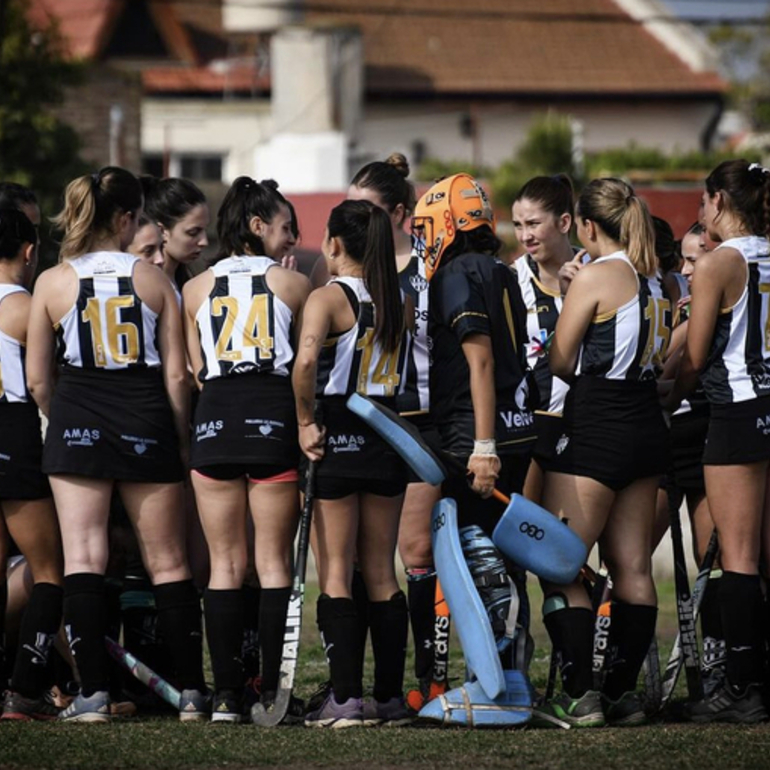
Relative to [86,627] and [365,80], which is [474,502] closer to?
[86,627]

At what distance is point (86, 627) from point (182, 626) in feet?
1.27

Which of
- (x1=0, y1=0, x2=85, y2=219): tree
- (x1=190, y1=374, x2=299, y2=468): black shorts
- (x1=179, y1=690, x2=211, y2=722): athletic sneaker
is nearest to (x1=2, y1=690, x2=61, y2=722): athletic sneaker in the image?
(x1=179, y1=690, x2=211, y2=722): athletic sneaker

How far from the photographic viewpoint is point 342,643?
6.70m

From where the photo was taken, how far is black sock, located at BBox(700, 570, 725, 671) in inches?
284

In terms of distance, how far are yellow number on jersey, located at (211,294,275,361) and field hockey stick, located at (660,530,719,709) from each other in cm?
207

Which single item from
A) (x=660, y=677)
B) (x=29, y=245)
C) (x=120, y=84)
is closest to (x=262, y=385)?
(x=29, y=245)

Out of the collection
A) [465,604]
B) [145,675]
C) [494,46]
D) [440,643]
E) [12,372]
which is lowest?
[145,675]

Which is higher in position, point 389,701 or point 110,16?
point 110,16

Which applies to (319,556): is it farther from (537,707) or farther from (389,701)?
(537,707)

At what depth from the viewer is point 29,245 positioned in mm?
7031

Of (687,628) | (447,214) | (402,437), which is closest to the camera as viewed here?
(402,437)

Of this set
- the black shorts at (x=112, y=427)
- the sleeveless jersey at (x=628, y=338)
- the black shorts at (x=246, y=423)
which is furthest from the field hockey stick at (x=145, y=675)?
the sleeveless jersey at (x=628, y=338)

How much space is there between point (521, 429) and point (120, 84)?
81.6 feet

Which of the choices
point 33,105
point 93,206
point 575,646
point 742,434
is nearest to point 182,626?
point 575,646
